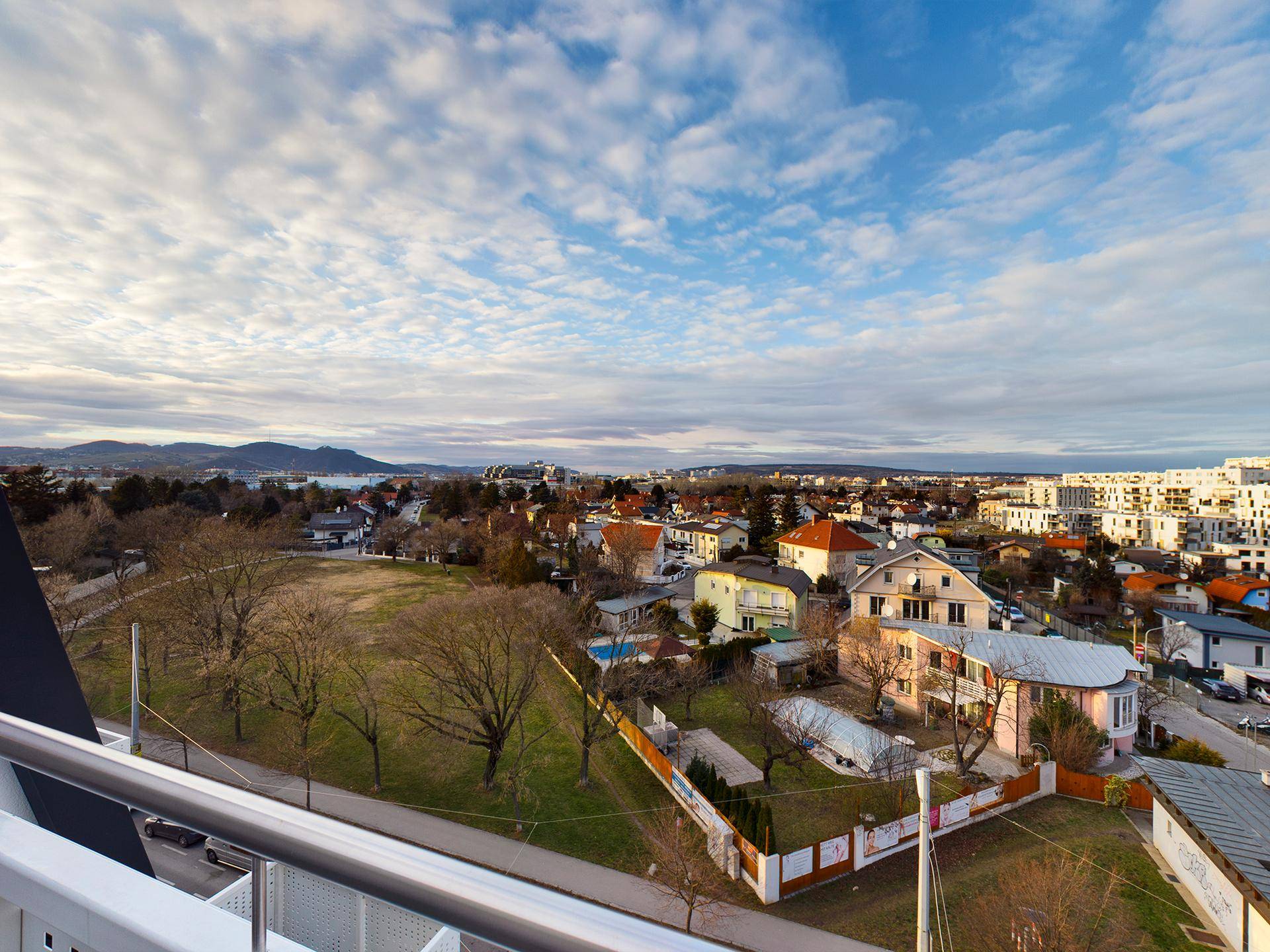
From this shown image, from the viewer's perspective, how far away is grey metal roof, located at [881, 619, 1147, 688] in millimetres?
13883

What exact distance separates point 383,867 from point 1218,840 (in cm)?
1216

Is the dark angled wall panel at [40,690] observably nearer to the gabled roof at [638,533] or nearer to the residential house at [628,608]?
the residential house at [628,608]

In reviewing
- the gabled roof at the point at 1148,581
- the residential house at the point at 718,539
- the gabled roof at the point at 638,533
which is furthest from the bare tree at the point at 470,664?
the gabled roof at the point at 1148,581

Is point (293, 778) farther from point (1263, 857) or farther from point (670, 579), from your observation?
point (670, 579)

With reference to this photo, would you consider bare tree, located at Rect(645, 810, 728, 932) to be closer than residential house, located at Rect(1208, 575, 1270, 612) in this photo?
Yes

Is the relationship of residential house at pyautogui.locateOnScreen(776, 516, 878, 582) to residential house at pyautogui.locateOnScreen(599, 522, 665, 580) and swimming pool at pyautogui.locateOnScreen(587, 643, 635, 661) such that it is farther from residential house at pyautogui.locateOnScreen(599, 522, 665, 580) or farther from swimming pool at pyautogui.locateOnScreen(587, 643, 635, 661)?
swimming pool at pyautogui.locateOnScreen(587, 643, 635, 661)

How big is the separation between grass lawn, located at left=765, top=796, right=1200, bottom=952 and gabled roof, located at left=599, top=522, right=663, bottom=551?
71.7 ft

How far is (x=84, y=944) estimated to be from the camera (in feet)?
3.73

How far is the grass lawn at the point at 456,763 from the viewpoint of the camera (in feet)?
36.7

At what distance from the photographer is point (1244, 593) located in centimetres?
3075

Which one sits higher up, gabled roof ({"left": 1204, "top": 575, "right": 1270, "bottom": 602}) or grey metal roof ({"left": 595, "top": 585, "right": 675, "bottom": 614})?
grey metal roof ({"left": 595, "top": 585, "right": 675, "bottom": 614})

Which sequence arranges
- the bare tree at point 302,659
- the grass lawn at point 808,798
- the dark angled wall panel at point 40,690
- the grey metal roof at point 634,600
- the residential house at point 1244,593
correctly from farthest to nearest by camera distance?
the residential house at point 1244,593
the grey metal roof at point 634,600
the bare tree at point 302,659
the grass lawn at point 808,798
the dark angled wall panel at point 40,690

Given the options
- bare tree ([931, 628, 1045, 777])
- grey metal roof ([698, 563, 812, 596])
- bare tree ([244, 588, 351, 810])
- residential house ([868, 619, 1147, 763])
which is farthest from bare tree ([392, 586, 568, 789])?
grey metal roof ([698, 563, 812, 596])

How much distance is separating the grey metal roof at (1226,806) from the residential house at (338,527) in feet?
164
